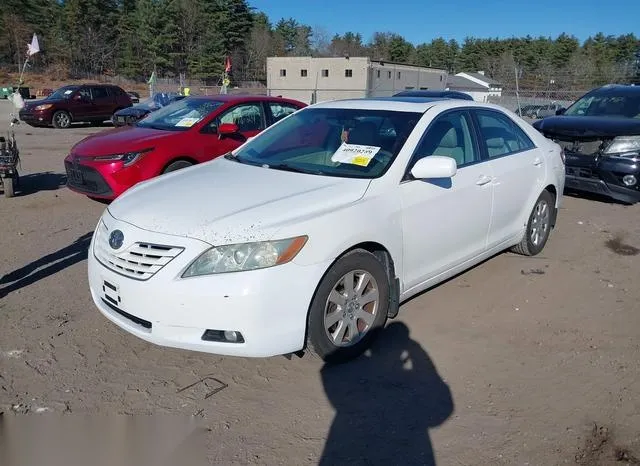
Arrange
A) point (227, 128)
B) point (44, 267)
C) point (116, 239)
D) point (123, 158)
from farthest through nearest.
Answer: point (227, 128), point (123, 158), point (44, 267), point (116, 239)

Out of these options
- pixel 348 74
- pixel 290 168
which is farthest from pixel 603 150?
pixel 348 74

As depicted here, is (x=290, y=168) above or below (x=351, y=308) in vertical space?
above

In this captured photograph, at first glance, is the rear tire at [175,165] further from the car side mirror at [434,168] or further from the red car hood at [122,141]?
the car side mirror at [434,168]

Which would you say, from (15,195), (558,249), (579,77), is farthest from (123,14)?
(558,249)

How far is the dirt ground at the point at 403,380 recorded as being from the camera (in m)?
2.89

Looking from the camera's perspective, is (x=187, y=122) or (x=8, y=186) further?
(x=8, y=186)

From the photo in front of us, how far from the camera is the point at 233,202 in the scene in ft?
11.4

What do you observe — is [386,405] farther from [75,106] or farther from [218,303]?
[75,106]

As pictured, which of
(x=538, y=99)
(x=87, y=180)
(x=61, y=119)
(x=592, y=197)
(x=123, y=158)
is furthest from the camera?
(x=538, y=99)

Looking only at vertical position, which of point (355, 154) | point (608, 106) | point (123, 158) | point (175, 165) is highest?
point (608, 106)

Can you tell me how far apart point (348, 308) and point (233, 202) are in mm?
991

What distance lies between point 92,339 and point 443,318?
8.58 ft

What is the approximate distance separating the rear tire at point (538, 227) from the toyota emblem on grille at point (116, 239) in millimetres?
3875

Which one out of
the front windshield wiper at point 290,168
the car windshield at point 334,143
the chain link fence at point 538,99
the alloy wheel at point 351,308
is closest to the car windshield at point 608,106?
the car windshield at point 334,143
